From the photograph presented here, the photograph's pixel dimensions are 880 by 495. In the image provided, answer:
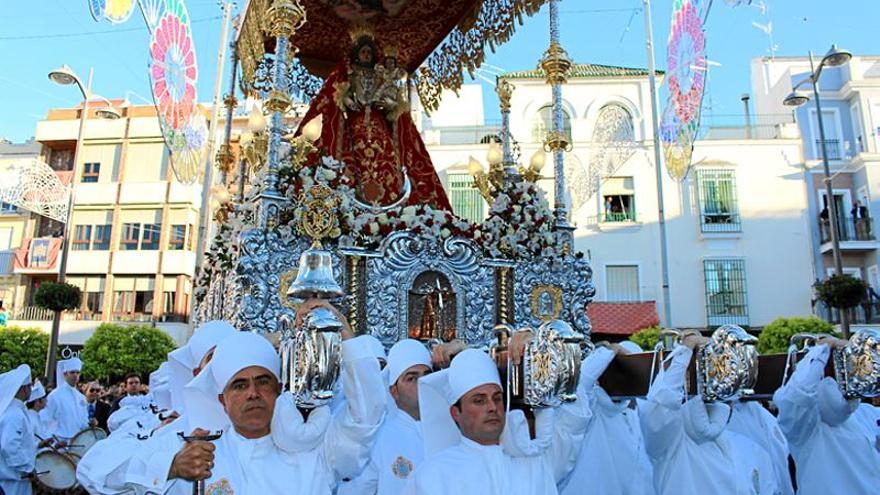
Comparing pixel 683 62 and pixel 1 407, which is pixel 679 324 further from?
pixel 1 407

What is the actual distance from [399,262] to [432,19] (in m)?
3.90

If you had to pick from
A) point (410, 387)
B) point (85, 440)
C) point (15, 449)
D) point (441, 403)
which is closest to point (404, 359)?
point (410, 387)

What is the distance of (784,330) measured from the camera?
1847 cm

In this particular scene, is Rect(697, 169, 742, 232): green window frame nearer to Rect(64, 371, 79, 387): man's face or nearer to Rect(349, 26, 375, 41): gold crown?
Rect(349, 26, 375, 41): gold crown

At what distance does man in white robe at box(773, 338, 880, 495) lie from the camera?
14.9 feet

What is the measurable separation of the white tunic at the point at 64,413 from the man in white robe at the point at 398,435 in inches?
313

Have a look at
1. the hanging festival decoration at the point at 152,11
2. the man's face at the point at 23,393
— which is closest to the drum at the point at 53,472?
the man's face at the point at 23,393

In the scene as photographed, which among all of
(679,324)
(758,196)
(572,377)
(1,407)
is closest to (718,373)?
(572,377)

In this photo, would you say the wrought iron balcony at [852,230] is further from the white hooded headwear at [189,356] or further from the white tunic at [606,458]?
the white hooded headwear at [189,356]

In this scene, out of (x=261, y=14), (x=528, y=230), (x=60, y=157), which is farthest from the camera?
(x=60, y=157)

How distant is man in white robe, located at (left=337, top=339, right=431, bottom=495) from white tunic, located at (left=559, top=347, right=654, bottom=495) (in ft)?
3.64

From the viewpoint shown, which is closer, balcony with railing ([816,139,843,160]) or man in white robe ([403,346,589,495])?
man in white robe ([403,346,589,495])

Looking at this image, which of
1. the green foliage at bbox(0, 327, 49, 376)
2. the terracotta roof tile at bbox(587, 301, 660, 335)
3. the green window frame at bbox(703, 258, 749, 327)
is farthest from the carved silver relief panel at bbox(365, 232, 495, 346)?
the green foliage at bbox(0, 327, 49, 376)

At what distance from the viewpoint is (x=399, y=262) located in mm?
6695
